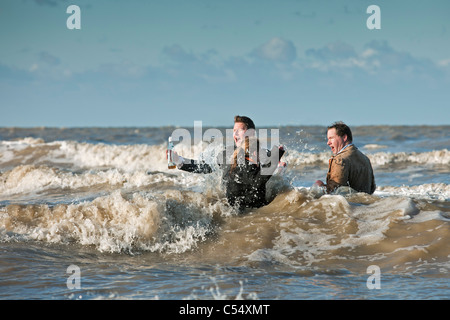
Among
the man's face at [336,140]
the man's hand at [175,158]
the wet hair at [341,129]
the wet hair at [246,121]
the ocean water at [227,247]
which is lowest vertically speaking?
the ocean water at [227,247]

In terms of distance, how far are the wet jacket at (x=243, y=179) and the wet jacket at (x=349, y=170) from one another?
2.94 ft

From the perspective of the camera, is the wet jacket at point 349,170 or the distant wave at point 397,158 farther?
the distant wave at point 397,158

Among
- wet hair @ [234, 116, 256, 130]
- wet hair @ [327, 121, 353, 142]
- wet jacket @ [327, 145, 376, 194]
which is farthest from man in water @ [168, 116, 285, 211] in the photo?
wet hair @ [327, 121, 353, 142]

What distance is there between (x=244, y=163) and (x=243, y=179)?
33cm

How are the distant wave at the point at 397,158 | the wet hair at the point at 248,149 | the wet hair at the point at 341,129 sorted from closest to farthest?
1. the wet hair at the point at 248,149
2. the wet hair at the point at 341,129
3. the distant wave at the point at 397,158

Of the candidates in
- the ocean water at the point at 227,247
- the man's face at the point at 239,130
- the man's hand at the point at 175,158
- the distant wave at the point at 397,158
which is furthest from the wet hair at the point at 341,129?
the distant wave at the point at 397,158

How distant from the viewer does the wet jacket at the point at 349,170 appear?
794 cm

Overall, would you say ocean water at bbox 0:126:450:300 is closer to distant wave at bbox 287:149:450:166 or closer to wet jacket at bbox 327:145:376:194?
wet jacket at bbox 327:145:376:194

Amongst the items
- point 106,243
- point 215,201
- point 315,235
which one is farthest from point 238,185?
point 106,243

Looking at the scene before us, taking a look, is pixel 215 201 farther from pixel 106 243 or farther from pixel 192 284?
pixel 192 284

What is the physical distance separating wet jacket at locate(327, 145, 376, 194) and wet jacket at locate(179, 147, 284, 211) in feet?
2.94

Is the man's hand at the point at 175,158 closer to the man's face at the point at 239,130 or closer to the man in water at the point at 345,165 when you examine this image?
the man's face at the point at 239,130
